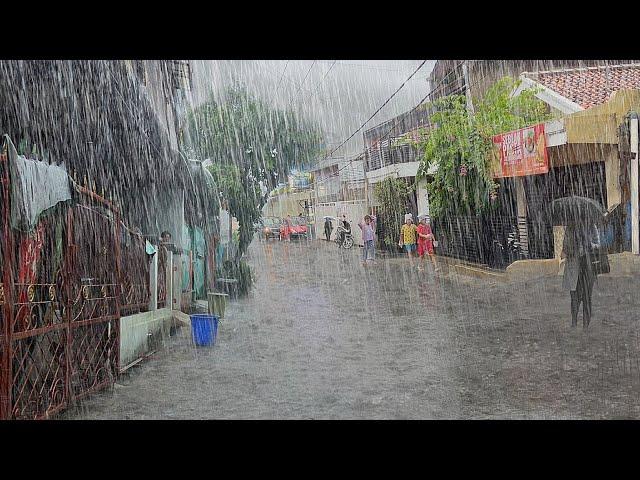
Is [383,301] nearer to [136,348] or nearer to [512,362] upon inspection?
→ [512,362]

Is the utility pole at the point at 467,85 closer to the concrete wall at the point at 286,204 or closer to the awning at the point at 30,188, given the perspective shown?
the concrete wall at the point at 286,204

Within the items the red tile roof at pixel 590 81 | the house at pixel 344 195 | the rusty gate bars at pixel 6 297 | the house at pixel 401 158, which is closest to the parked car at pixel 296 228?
the house at pixel 344 195

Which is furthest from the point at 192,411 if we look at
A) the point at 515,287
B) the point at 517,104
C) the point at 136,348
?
the point at 517,104

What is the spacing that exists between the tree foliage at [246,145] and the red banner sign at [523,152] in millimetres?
1561

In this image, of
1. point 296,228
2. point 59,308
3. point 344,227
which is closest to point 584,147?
point 344,227

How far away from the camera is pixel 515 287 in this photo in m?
5.61

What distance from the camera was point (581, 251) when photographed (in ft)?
17.6

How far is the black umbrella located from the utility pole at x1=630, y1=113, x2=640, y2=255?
0.22 metres

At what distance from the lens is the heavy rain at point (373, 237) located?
5219 millimetres

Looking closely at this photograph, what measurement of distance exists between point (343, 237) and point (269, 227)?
0.63 meters

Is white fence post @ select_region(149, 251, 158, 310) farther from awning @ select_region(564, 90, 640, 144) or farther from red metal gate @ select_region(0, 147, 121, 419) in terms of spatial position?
awning @ select_region(564, 90, 640, 144)

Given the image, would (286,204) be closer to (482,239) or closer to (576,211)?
(482,239)

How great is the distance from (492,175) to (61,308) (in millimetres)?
3494

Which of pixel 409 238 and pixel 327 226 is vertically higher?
pixel 327 226
